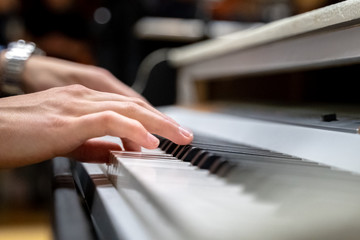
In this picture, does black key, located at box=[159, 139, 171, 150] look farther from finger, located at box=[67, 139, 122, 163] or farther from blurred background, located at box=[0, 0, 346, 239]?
blurred background, located at box=[0, 0, 346, 239]

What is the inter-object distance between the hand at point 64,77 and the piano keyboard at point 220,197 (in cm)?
41

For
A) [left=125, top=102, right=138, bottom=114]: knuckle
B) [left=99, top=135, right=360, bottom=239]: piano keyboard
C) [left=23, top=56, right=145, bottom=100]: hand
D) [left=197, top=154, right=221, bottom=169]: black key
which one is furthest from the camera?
[left=23, top=56, right=145, bottom=100]: hand

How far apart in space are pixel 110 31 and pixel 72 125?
250 centimetres

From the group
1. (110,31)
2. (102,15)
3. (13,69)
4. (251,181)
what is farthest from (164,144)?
(102,15)

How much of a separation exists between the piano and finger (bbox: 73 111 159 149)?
0.03m

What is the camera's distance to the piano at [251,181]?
0.32m

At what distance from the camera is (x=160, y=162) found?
1.87 feet

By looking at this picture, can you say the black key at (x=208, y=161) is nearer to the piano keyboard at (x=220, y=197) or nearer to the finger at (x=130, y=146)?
the piano keyboard at (x=220, y=197)

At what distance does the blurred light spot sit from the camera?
3.16 metres

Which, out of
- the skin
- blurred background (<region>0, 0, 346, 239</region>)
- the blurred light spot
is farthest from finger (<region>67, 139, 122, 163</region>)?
the blurred light spot

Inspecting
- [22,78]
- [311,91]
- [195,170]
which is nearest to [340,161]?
[195,170]

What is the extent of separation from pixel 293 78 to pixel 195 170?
48.9 inches

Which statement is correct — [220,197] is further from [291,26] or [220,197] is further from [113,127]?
[291,26]

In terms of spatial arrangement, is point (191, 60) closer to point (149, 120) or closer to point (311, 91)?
point (311, 91)
